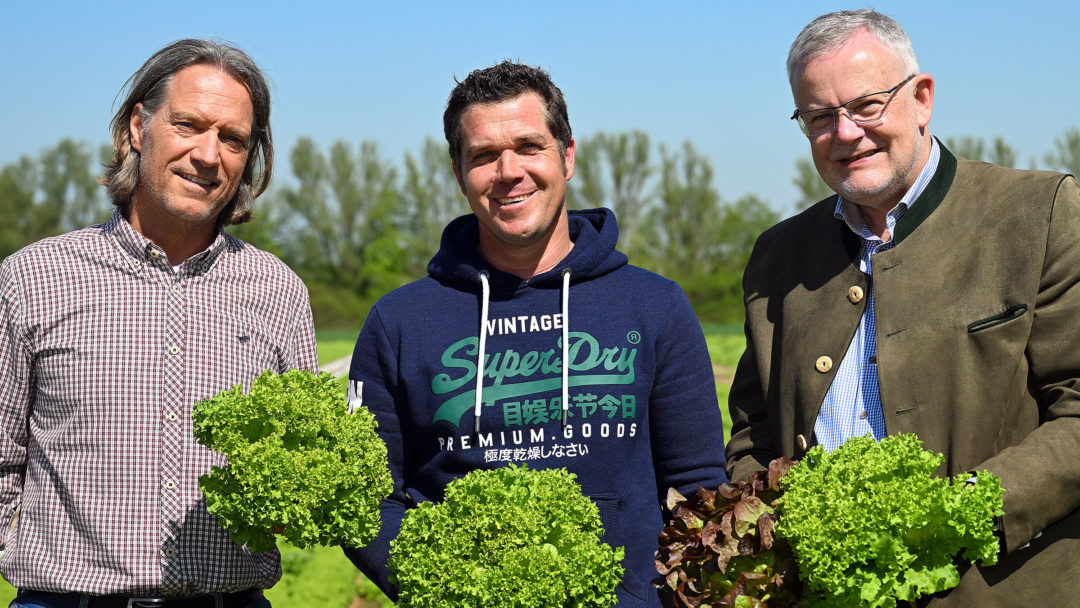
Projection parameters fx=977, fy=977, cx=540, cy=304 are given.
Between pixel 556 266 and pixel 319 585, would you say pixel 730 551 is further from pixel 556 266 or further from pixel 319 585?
pixel 319 585

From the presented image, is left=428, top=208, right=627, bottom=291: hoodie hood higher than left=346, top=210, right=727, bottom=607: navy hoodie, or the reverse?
left=428, top=208, right=627, bottom=291: hoodie hood

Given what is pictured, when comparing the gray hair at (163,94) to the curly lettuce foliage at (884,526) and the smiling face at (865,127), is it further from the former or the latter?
the curly lettuce foliage at (884,526)

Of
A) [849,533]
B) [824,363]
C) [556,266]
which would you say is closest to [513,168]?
[556,266]

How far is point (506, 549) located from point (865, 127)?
2.19 m

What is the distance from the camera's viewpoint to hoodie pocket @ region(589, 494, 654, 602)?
405 centimetres

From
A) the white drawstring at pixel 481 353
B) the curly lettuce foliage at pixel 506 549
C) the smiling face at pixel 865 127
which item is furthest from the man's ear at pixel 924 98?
the curly lettuce foliage at pixel 506 549

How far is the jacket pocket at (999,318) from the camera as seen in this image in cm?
372

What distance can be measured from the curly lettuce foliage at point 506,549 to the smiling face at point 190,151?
5.68 feet

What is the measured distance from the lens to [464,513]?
3455 mm

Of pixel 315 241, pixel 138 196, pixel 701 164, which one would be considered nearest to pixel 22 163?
pixel 315 241

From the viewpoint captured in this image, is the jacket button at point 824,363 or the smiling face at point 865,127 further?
the jacket button at point 824,363

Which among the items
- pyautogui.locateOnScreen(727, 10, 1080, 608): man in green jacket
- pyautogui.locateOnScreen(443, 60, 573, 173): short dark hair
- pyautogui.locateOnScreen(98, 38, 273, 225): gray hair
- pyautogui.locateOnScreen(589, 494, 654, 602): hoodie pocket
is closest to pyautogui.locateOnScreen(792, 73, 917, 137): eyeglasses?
pyautogui.locateOnScreen(727, 10, 1080, 608): man in green jacket

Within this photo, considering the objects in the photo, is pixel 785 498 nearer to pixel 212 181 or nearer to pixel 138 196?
pixel 212 181

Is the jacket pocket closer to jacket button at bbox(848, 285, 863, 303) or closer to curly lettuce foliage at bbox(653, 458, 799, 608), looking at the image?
jacket button at bbox(848, 285, 863, 303)
